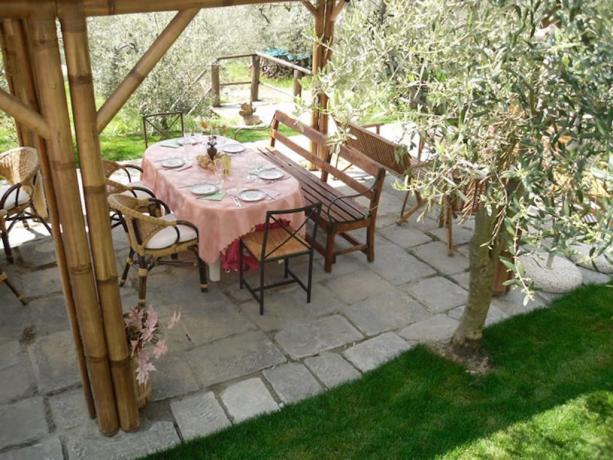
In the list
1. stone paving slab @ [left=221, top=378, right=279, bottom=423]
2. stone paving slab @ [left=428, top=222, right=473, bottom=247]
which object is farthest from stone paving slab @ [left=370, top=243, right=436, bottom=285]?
stone paving slab @ [left=221, top=378, right=279, bottom=423]

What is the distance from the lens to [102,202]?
2.90 m

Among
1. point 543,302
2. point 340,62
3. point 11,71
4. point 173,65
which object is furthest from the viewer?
point 173,65

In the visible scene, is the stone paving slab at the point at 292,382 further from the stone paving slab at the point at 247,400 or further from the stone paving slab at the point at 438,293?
the stone paving slab at the point at 438,293

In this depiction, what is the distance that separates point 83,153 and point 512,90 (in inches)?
79.2

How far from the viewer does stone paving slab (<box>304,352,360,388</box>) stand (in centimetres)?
393

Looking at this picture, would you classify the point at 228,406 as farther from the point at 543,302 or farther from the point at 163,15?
the point at 163,15

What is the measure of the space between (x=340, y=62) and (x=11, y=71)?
3.61 metres

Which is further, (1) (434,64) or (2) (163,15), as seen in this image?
(2) (163,15)

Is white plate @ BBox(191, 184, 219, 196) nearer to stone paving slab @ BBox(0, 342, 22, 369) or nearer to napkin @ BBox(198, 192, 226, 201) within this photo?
napkin @ BBox(198, 192, 226, 201)

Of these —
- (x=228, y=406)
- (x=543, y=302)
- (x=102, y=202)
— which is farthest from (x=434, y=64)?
→ (x=543, y=302)

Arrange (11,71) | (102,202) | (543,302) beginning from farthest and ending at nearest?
(11,71)
(543,302)
(102,202)

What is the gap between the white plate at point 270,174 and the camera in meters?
5.17

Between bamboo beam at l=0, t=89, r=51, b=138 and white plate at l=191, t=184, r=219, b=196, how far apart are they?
2.18m

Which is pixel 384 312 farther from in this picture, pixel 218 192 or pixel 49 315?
pixel 49 315
